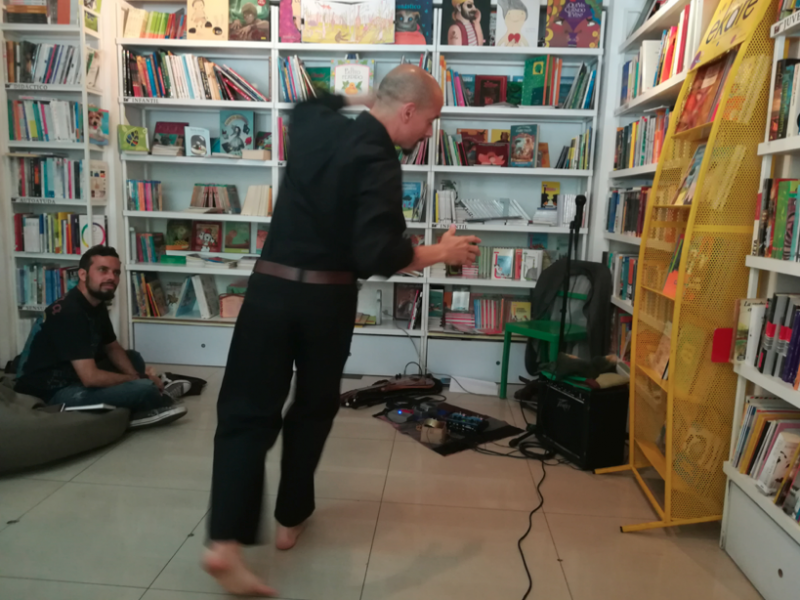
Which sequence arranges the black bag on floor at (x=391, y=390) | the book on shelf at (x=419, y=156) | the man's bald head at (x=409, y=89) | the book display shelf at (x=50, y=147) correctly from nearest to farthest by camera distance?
the man's bald head at (x=409, y=89) → the black bag on floor at (x=391, y=390) → the book display shelf at (x=50, y=147) → the book on shelf at (x=419, y=156)

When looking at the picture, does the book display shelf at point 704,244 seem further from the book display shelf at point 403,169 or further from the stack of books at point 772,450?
the book display shelf at point 403,169

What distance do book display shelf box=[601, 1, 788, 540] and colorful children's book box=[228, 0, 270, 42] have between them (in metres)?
2.66

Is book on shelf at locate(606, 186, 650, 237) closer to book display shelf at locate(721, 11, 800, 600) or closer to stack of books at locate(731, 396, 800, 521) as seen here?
book display shelf at locate(721, 11, 800, 600)

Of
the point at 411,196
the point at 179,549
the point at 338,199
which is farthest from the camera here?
the point at 411,196

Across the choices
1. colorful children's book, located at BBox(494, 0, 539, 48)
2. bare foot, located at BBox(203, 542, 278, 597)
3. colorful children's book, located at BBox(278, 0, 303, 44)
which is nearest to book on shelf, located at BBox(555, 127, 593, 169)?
colorful children's book, located at BBox(494, 0, 539, 48)

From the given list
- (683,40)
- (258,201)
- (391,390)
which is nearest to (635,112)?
(683,40)

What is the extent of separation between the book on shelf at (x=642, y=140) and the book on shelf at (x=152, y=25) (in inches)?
112

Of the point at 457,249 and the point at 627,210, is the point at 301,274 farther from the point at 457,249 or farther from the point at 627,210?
the point at 627,210

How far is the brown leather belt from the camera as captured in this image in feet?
5.43

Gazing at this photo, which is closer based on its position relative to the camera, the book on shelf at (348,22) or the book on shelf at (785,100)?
the book on shelf at (785,100)

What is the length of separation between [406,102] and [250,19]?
2660 millimetres

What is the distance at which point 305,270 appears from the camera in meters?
A: 1.65

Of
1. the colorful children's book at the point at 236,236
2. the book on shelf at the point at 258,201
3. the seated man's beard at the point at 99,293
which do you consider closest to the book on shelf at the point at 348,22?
the book on shelf at the point at 258,201

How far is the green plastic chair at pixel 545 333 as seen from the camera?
3.30 meters
